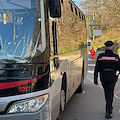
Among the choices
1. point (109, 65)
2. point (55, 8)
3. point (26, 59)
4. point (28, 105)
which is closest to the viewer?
point (28, 105)

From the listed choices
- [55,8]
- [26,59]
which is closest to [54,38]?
[55,8]

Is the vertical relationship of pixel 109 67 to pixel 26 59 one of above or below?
below

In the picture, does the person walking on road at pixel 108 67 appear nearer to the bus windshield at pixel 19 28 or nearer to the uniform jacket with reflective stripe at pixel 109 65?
the uniform jacket with reflective stripe at pixel 109 65

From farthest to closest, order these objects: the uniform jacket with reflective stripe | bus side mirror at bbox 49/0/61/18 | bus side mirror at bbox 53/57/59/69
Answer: the uniform jacket with reflective stripe
bus side mirror at bbox 53/57/59/69
bus side mirror at bbox 49/0/61/18

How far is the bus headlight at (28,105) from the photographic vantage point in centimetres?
366

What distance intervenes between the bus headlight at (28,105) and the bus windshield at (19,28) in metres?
0.70

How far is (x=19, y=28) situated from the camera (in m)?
3.96

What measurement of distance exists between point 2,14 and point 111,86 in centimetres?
346

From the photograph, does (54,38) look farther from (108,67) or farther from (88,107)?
(88,107)

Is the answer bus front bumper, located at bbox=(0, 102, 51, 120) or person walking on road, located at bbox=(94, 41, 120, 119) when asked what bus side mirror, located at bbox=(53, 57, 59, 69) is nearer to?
bus front bumper, located at bbox=(0, 102, 51, 120)

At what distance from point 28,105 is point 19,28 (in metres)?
1.24

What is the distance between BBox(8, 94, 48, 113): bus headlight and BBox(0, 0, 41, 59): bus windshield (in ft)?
2.30

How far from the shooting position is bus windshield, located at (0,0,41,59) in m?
3.88

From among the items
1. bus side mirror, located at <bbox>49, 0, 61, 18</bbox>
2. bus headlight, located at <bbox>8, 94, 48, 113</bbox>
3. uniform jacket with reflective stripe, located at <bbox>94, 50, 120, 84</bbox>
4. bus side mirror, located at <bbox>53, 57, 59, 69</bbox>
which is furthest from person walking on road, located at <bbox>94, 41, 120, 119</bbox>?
bus headlight, located at <bbox>8, 94, 48, 113</bbox>
